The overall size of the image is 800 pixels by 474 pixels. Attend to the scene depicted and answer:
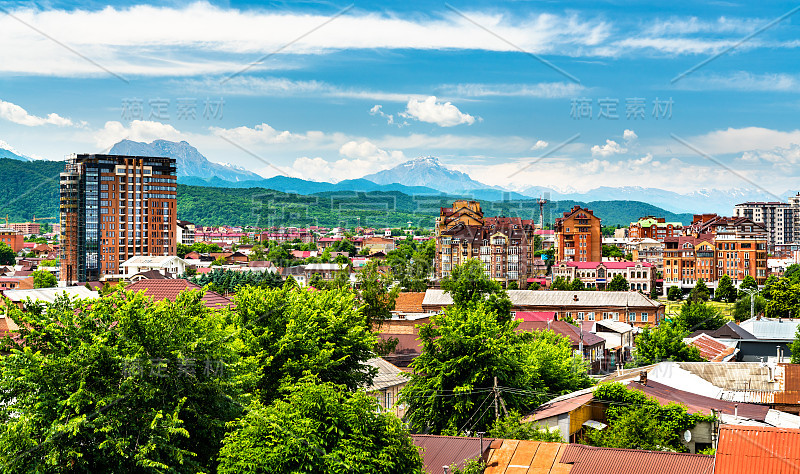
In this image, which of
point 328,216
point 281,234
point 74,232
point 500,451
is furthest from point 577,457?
point 328,216

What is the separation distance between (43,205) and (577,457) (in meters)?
213

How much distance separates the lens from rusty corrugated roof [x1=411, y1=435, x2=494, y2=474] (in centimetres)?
1338

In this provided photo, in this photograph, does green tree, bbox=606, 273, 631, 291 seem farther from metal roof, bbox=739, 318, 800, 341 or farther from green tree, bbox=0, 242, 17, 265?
green tree, bbox=0, 242, 17, 265

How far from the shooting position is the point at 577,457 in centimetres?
1294

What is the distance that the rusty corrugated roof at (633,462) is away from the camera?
12.1 metres

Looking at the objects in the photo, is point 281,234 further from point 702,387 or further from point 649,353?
point 702,387

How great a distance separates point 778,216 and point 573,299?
125533mm

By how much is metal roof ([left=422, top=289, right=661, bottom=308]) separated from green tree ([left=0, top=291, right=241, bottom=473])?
1432 inches

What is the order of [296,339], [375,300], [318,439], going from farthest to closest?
[375,300], [296,339], [318,439]

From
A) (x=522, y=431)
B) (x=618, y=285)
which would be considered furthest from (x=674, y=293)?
(x=522, y=431)

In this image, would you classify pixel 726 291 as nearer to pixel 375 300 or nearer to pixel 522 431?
pixel 375 300

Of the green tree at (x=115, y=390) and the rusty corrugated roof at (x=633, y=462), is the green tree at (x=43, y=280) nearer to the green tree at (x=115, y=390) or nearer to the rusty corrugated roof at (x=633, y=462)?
the green tree at (x=115, y=390)

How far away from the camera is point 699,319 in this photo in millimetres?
40250

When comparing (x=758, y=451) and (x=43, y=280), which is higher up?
(x=758, y=451)
